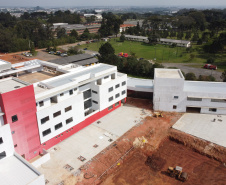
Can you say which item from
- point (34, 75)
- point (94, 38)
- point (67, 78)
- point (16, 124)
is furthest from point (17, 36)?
point (16, 124)

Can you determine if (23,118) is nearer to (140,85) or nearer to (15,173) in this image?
(15,173)

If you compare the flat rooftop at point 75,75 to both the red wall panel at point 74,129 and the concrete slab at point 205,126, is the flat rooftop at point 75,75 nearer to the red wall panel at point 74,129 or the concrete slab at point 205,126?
the red wall panel at point 74,129

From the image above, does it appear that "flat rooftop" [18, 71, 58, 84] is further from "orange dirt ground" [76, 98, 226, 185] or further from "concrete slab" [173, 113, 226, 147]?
"concrete slab" [173, 113, 226, 147]

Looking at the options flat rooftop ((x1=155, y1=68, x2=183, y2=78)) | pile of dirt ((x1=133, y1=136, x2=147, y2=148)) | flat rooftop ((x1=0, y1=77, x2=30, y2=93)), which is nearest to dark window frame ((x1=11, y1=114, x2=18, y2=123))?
flat rooftop ((x1=0, y1=77, x2=30, y2=93))

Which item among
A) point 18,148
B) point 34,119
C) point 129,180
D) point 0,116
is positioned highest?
point 0,116

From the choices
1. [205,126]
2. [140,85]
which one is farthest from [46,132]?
[205,126]

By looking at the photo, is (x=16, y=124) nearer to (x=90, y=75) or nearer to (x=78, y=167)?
(x=78, y=167)
